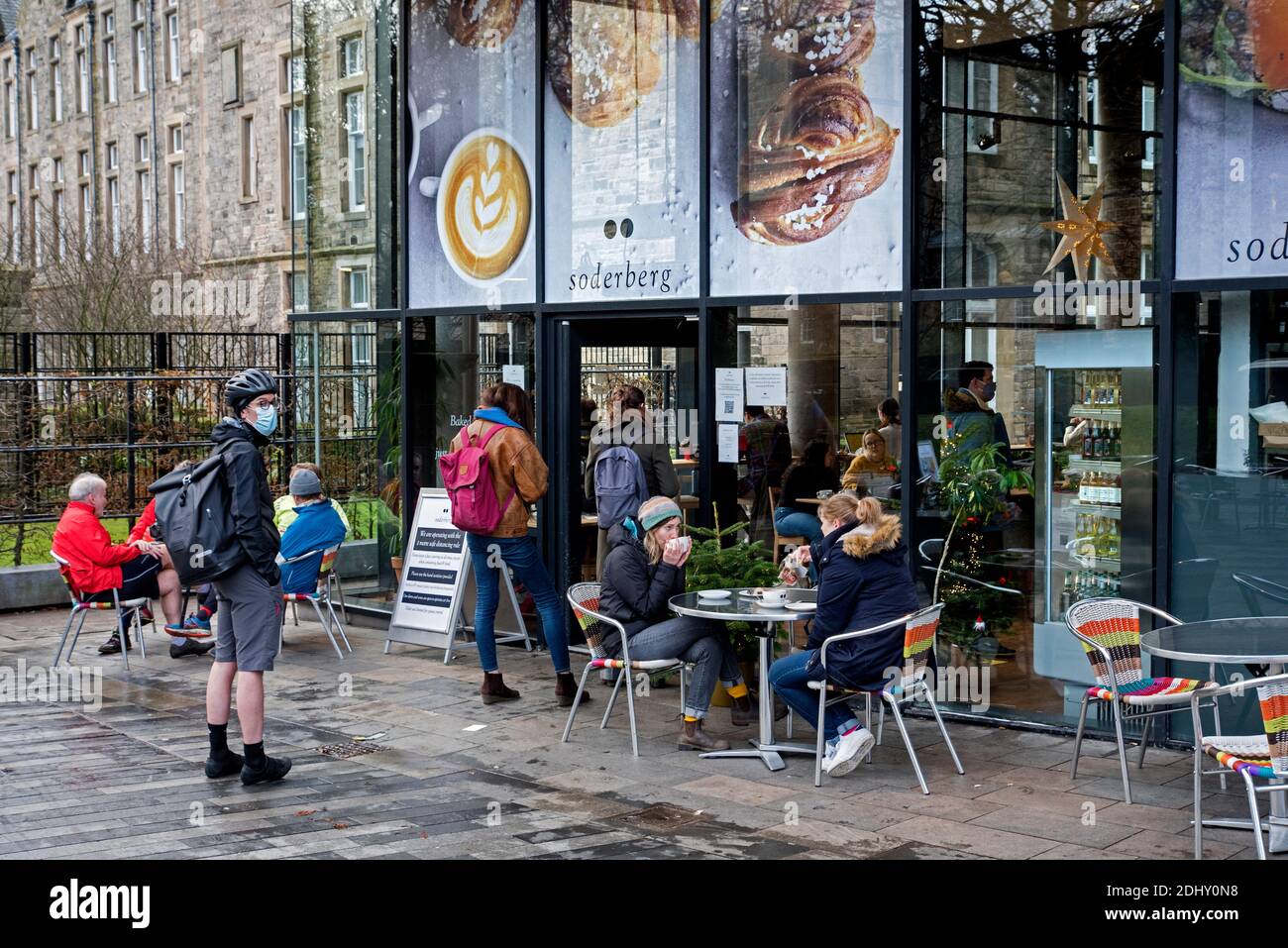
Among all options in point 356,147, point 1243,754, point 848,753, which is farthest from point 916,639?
point 356,147

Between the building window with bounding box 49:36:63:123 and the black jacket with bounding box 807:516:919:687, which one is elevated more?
the building window with bounding box 49:36:63:123

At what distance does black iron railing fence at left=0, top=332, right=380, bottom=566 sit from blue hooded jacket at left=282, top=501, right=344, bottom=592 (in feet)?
5.17

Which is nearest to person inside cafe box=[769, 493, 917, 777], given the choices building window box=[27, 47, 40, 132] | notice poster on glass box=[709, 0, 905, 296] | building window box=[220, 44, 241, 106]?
notice poster on glass box=[709, 0, 905, 296]

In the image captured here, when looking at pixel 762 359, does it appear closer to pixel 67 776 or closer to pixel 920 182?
pixel 920 182

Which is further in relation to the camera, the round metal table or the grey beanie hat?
the grey beanie hat

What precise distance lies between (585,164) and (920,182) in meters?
2.79

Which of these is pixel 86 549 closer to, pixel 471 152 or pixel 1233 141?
pixel 471 152

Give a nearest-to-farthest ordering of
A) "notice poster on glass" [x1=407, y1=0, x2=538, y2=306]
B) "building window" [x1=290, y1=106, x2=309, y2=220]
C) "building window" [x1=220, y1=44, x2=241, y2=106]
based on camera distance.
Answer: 1. "notice poster on glass" [x1=407, y1=0, x2=538, y2=306]
2. "building window" [x1=290, y1=106, x2=309, y2=220]
3. "building window" [x1=220, y1=44, x2=241, y2=106]

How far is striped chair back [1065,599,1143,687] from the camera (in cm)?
711

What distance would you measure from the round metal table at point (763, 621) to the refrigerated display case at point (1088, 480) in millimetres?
1495

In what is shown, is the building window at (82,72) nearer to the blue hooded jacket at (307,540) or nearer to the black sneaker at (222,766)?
the blue hooded jacket at (307,540)

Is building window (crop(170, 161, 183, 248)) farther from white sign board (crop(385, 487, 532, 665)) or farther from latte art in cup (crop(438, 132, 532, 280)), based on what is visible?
white sign board (crop(385, 487, 532, 665))

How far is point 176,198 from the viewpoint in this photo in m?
39.7
